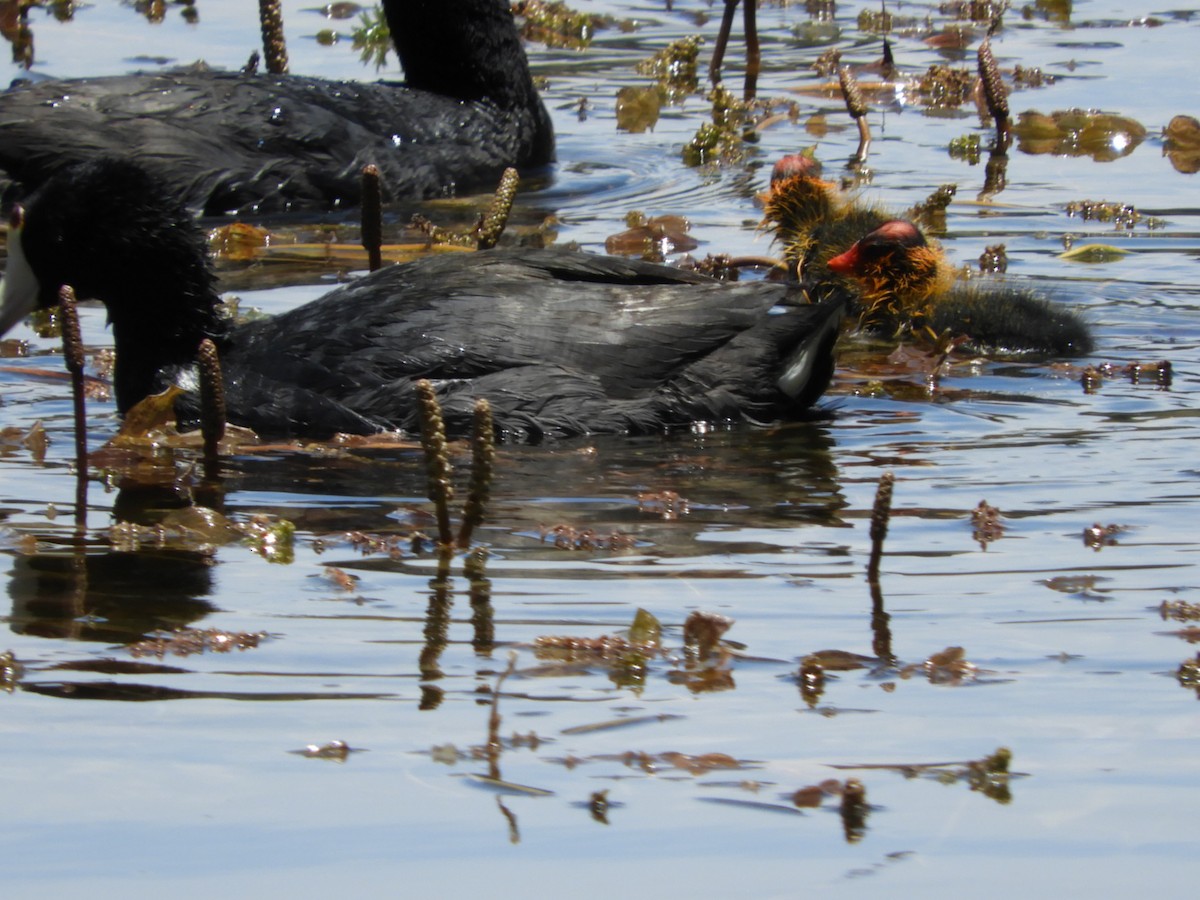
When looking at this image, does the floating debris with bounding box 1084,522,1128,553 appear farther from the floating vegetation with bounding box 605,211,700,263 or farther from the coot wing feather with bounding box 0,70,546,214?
the coot wing feather with bounding box 0,70,546,214

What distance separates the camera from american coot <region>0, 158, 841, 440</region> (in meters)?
5.64

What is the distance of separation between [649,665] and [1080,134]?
7.30 meters

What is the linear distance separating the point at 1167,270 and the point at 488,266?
3.19m

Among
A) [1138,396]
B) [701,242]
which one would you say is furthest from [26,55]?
[1138,396]

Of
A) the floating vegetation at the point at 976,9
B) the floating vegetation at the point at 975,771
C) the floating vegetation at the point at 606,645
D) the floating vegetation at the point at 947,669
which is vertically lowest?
the floating vegetation at the point at 975,771

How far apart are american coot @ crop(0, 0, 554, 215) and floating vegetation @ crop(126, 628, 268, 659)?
505cm

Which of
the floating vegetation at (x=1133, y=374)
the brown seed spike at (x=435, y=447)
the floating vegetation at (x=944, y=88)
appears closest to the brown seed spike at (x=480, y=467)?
the brown seed spike at (x=435, y=447)

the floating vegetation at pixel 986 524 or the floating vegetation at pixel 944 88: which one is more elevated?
the floating vegetation at pixel 944 88

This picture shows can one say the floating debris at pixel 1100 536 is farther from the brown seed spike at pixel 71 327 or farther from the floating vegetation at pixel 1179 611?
the brown seed spike at pixel 71 327

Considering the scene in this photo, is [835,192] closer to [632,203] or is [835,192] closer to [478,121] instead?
[632,203]

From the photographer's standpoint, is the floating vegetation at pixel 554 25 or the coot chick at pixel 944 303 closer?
the coot chick at pixel 944 303

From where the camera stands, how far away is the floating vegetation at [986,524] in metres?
4.66

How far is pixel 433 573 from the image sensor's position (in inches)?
171

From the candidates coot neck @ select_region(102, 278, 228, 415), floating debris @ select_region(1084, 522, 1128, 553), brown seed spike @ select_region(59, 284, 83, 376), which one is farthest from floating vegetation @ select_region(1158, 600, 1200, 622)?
coot neck @ select_region(102, 278, 228, 415)
